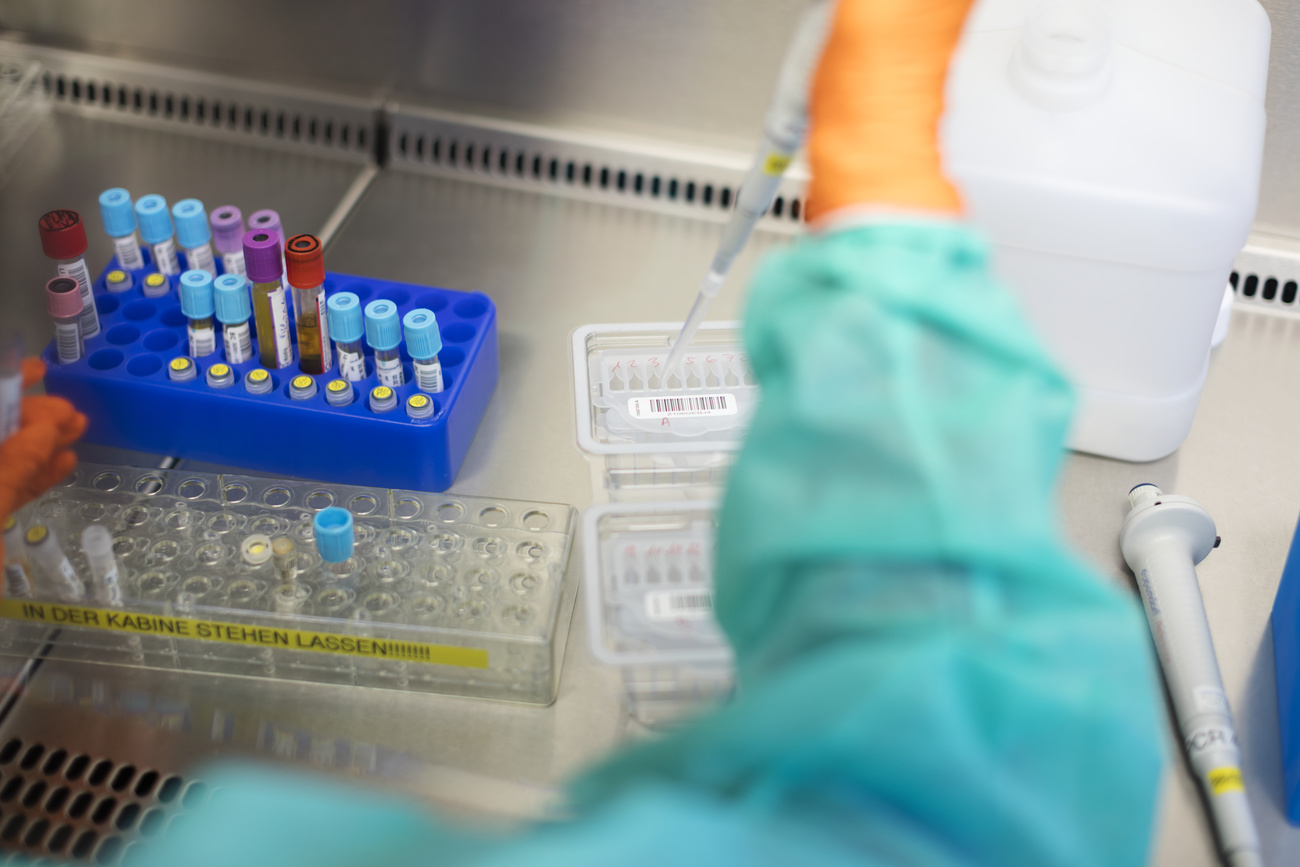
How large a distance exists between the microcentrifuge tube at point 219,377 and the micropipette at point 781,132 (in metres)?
0.50

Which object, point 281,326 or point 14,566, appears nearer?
point 14,566

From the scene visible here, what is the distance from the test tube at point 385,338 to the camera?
113 cm

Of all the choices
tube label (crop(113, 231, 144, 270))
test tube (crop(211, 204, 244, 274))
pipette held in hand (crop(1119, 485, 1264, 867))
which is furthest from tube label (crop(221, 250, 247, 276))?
pipette held in hand (crop(1119, 485, 1264, 867))

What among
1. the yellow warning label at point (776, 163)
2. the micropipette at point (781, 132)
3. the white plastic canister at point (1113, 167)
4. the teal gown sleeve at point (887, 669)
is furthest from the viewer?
the white plastic canister at point (1113, 167)

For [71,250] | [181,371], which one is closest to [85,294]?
[71,250]

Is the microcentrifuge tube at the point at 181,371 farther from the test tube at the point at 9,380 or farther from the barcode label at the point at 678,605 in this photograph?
the barcode label at the point at 678,605

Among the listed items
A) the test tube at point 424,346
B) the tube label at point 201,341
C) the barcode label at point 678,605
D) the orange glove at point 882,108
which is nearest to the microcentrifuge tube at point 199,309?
the tube label at point 201,341

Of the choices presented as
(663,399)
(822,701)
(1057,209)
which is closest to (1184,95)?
(1057,209)

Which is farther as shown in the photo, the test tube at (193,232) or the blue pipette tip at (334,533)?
the test tube at (193,232)

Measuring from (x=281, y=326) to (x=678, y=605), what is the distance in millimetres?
531

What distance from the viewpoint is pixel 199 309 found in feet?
3.83

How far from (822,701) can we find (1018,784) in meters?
0.10

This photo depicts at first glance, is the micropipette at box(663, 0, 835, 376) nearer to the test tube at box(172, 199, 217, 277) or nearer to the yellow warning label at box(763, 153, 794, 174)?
the yellow warning label at box(763, 153, 794, 174)

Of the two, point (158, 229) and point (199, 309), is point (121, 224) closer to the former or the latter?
point (158, 229)
